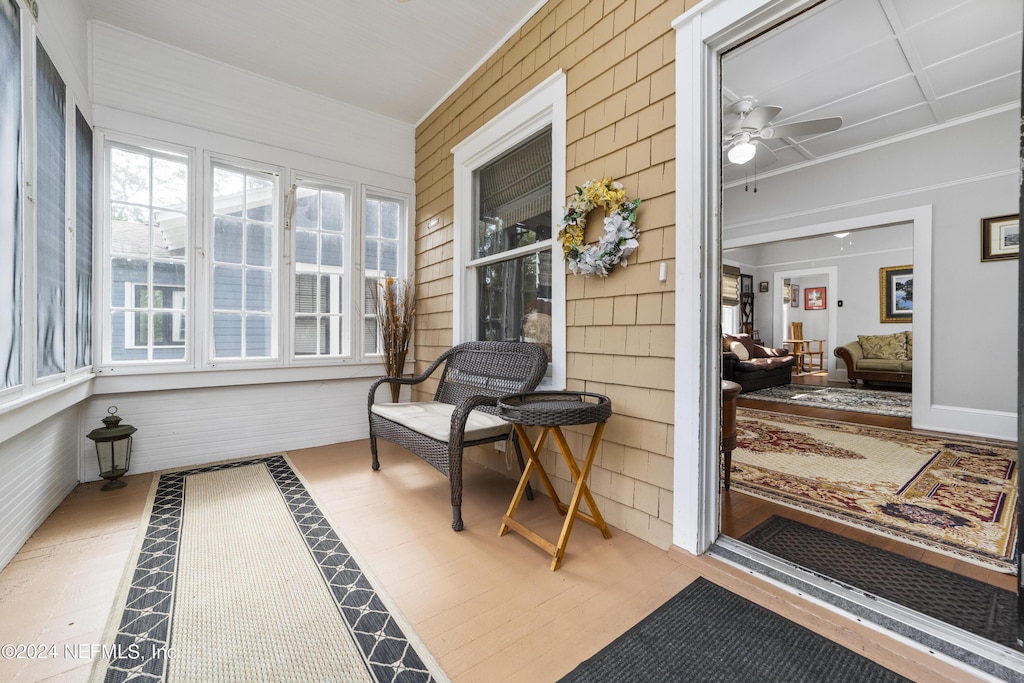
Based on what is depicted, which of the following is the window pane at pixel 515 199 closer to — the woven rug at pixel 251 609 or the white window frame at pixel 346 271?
the white window frame at pixel 346 271

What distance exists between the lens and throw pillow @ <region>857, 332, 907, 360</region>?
7277 millimetres

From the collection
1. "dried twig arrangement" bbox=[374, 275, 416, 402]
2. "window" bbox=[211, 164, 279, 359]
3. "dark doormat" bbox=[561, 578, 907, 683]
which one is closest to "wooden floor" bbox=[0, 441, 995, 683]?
"dark doormat" bbox=[561, 578, 907, 683]

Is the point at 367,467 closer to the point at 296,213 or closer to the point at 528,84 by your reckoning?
the point at 296,213

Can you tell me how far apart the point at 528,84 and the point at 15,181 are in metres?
2.64

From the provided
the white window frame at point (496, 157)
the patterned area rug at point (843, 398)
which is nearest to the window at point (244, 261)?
the white window frame at point (496, 157)

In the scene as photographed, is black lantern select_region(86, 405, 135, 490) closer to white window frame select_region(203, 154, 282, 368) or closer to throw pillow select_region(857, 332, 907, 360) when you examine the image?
white window frame select_region(203, 154, 282, 368)

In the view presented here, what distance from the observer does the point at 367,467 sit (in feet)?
10.6

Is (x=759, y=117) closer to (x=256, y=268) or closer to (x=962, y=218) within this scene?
(x=962, y=218)

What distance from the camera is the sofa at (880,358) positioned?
6.96 meters

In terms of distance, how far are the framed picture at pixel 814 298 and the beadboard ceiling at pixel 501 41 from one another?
5525 millimetres

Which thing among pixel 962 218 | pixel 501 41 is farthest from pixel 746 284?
pixel 501 41

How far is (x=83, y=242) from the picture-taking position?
271 cm

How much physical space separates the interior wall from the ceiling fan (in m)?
1.73

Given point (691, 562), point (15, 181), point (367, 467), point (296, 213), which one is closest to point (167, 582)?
point (367, 467)
